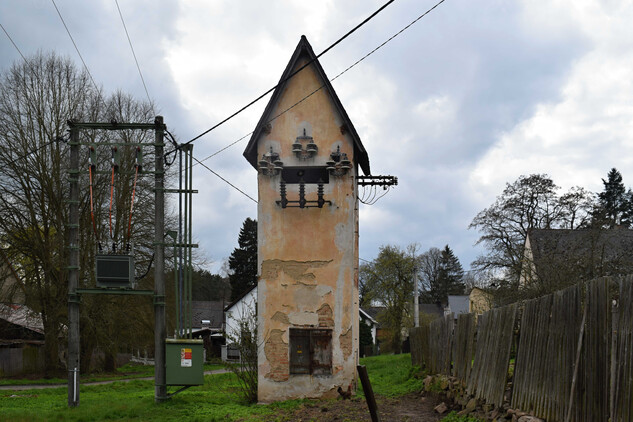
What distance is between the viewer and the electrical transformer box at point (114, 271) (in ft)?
46.9

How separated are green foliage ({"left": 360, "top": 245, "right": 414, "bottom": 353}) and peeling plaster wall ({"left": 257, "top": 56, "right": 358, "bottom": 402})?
117 ft

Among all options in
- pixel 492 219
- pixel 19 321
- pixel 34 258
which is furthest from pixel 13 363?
pixel 492 219

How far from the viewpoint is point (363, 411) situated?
1303 cm

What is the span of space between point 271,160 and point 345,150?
196 centimetres

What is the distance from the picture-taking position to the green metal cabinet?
1452cm

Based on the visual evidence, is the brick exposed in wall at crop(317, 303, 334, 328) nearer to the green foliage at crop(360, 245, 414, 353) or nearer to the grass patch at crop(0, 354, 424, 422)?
the grass patch at crop(0, 354, 424, 422)

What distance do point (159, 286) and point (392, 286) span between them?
38.5 meters

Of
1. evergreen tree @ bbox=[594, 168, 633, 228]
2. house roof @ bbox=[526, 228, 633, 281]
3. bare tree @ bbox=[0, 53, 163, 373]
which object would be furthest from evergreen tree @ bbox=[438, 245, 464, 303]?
bare tree @ bbox=[0, 53, 163, 373]

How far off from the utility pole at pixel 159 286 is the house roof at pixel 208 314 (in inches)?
2054

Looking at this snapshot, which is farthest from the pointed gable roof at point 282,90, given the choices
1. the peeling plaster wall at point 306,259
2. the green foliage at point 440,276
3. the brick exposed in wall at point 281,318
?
the green foliage at point 440,276

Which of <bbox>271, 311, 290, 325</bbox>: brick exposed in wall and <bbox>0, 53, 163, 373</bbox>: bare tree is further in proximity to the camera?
<bbox>0, 53, 163, 373</bbox>: bare tree

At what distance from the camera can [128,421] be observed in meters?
12.3

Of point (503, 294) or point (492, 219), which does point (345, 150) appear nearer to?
point (503, 294)

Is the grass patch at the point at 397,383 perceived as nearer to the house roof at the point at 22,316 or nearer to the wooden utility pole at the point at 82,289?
the wooden utility pole at the point at 82,289
